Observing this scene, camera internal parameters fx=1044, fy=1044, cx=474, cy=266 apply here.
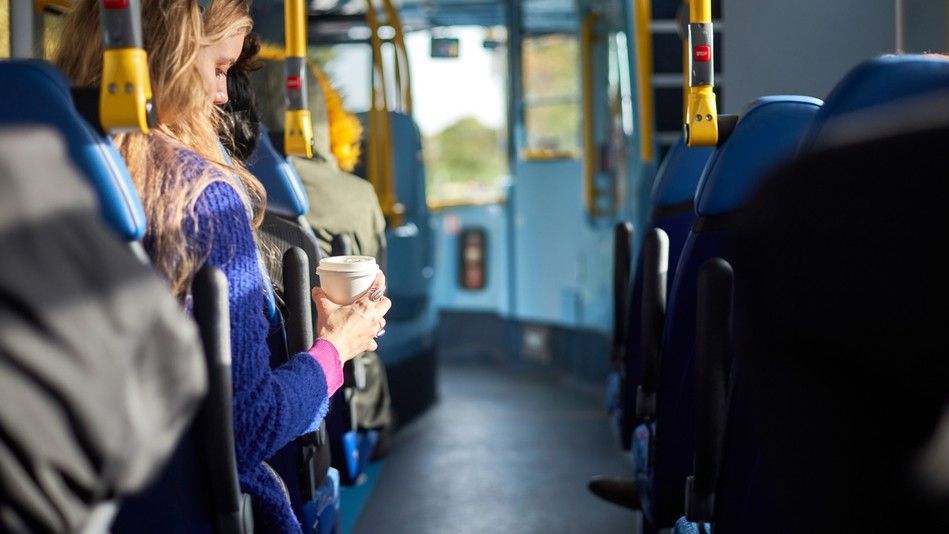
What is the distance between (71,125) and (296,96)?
1274mm

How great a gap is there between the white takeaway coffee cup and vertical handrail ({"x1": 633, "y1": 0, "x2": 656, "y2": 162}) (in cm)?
271

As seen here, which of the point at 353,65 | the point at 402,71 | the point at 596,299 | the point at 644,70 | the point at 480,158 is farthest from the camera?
the point at 480,158

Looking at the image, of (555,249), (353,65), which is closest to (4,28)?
(353,65)

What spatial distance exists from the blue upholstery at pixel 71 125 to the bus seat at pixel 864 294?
792 millimetres

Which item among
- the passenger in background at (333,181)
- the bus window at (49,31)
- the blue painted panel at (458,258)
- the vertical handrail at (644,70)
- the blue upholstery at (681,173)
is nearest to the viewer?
the bus window at (49,31)

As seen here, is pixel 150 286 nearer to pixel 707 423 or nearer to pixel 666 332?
pixel 707 423

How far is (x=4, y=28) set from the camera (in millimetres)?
2465

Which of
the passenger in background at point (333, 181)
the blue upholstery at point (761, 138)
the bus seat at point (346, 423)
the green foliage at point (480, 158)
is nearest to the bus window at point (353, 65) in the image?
the green foliage at point (480, 158)

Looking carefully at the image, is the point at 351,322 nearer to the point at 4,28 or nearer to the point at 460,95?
the point at 4,28

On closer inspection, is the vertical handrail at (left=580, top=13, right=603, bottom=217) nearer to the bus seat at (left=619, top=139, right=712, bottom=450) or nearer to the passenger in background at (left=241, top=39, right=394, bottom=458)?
the passenger in background at (left=241, top=39, right=394, bottom=458)

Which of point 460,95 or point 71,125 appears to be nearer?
point 71,125

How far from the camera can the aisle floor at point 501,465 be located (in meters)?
3.83

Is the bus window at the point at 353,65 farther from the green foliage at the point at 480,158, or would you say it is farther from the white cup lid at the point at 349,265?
the white cup lid at the point at 349,265

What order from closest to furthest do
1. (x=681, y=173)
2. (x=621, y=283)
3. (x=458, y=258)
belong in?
(x=681, y=173) < (x=621, y=283) < (x=458, y=258)
